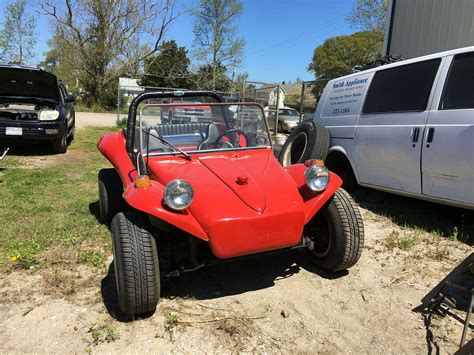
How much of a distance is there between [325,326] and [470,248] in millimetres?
2211

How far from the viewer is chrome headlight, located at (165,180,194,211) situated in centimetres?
291

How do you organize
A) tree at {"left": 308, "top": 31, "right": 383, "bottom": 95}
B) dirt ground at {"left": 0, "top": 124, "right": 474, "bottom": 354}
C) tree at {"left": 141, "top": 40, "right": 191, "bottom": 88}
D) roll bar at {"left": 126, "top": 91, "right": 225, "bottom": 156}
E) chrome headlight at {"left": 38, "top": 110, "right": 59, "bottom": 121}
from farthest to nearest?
tree at {"left": 308, "top": 31, "right": 383, "bottom": 95}
tree at {"left": 141, "top": 40, "right": 191, "bottom": 88}
chrome headlight at {"left": 38, "top": 110, "right": 59, "bottom": 121}
roll bar at {"left": 126, "top": 91, "right": 225, "bottom": 156}
dirt ground at {"left": 0, "top": 124, "right": 474, "bottom": 354}

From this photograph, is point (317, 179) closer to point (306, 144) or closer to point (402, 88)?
point (402, 88)

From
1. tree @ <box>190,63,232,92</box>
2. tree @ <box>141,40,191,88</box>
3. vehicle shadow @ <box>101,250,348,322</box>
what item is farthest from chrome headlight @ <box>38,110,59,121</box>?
tree @ <box>190,63,232,92</box>

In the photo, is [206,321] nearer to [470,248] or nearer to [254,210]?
[254,210]

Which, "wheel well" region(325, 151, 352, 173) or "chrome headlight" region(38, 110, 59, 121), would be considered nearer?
"wheel well" region(325, 151, 352, 173)

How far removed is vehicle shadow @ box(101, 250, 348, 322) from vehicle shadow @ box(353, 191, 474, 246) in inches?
65.1

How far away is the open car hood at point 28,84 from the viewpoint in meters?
9.50

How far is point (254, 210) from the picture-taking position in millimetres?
3029

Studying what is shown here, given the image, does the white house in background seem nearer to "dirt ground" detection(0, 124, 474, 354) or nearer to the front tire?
"dirt ground" detection(0, 124, 474, 354)

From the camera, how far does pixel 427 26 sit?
962cm

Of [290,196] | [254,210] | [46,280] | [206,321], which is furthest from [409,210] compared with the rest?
[46,280]

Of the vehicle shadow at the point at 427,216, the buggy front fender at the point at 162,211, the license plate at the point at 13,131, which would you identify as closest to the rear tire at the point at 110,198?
the buggy front fender at the point at 162,211

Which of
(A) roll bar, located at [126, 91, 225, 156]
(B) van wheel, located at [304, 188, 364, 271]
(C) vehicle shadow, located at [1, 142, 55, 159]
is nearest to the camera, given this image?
(B) van wheel, located at [304, 188, 364, 271]
